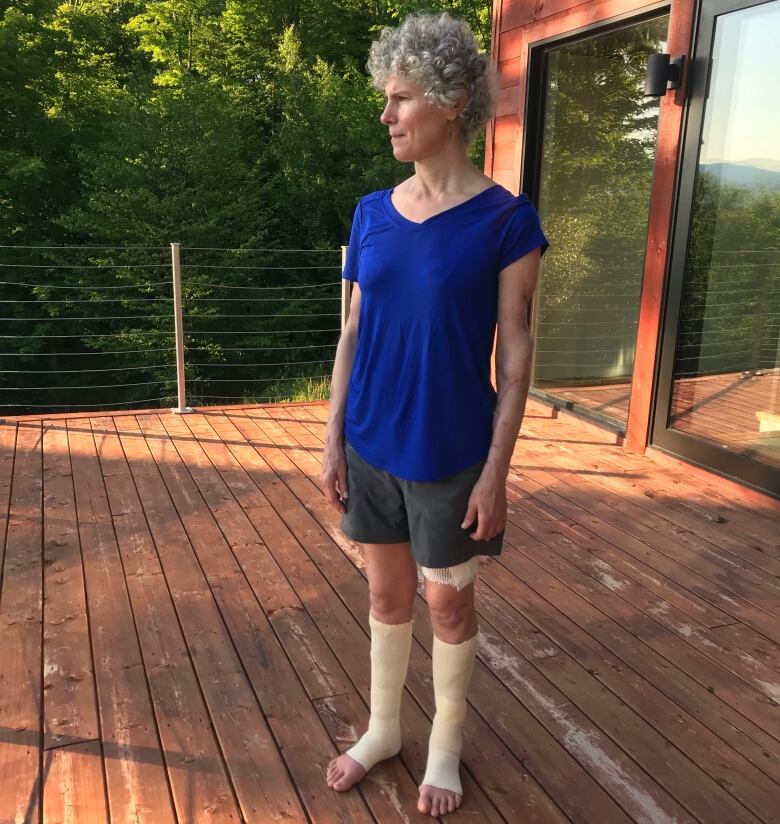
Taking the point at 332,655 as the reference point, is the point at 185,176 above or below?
above

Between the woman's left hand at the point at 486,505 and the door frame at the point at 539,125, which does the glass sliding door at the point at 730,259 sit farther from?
the woman's left hand at the point at 486,505

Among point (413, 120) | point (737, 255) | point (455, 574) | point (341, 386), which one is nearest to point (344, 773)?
point (455, 574)

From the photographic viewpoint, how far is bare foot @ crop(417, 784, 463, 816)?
152 centimetres

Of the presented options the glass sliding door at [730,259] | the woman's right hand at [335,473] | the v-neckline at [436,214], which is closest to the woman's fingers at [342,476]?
the woman's right hand at [335,473]

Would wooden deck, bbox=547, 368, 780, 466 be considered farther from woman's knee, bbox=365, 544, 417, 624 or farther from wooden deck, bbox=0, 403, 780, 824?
woman's knee, bbox=365, 544, 417, 624

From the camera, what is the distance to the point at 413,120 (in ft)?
4.19

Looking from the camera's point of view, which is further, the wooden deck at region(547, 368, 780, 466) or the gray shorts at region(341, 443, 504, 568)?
the wooden deck at region(547, 368, 780, 466)

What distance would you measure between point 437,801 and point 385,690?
0.75 feet

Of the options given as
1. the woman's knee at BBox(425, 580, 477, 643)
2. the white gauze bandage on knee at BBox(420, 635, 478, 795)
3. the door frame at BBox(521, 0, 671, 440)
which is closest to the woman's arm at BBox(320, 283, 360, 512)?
the woman's knee at BBox(425, 580, 477, 643)

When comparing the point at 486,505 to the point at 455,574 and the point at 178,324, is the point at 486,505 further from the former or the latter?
the point at 178,324

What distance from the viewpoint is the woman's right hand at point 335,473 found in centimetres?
147

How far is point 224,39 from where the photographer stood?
15.0m

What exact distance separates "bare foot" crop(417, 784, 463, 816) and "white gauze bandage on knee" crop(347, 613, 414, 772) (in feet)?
0.45

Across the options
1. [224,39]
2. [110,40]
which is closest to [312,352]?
[224,39]
